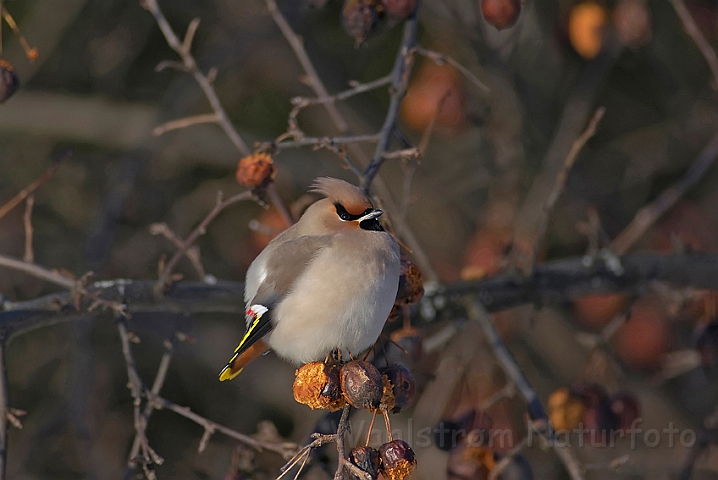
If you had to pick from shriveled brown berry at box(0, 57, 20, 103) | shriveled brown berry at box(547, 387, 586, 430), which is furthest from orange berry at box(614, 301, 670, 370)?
shriveled brown berry at box(0, 57, 20, 103)

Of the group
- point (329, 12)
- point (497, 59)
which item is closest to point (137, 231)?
point (329, 12)

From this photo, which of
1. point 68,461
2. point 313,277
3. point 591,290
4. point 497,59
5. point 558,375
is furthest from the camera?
point 558,375

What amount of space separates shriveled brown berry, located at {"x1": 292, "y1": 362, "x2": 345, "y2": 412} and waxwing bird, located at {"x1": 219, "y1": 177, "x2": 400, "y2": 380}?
224mm

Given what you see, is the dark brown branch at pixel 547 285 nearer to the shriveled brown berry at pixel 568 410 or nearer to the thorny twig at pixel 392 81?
the thorny twig at pixel 392 81

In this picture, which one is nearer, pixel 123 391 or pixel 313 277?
pixel 313 277

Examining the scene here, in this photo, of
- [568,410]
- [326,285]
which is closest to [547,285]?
[568,410]

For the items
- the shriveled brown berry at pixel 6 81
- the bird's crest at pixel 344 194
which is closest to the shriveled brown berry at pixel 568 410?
the bird's crest at pixel 344 194

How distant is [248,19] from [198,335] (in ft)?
6.16

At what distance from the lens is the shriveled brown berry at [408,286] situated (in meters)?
2.73

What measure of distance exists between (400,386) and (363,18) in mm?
1291

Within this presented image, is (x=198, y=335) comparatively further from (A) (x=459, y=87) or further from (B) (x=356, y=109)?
(A) (x=459, y=87)

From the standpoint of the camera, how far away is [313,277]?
2689mm

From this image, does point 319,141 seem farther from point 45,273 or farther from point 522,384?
point 522,384

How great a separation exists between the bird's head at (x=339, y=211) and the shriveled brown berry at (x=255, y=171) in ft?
0.58
